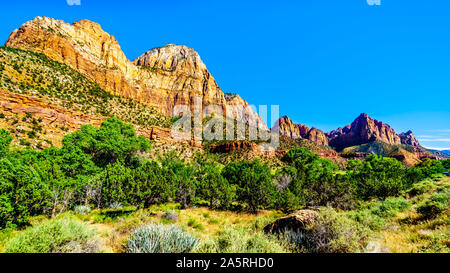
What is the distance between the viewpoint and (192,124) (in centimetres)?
9725

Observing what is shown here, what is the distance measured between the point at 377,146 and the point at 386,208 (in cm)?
18799

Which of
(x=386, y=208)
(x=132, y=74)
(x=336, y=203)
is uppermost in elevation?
(x=132, y=74)

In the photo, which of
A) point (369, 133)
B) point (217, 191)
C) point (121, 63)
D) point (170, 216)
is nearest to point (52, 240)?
point (170, 216)

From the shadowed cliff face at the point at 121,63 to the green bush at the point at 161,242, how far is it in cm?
8764

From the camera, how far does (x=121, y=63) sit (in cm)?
9894

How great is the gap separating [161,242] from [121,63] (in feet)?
401

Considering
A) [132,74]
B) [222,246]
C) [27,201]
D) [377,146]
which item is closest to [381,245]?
[222,246]

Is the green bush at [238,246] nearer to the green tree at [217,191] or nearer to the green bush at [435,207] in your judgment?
the green bush at [435,207]

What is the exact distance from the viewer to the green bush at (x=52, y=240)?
484 centimetres

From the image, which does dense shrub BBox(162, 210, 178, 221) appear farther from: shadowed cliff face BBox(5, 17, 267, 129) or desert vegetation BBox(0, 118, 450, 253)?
shadowed cliff face BBox(5, 17, 267, 129)

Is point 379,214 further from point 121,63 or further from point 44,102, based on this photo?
point 121,63

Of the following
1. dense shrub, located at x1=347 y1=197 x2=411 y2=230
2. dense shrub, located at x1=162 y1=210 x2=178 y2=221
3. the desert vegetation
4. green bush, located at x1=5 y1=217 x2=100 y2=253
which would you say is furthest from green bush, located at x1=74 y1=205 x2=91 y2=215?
dense shrub, located at x1=347 y1=197 x2=411 y2=230
